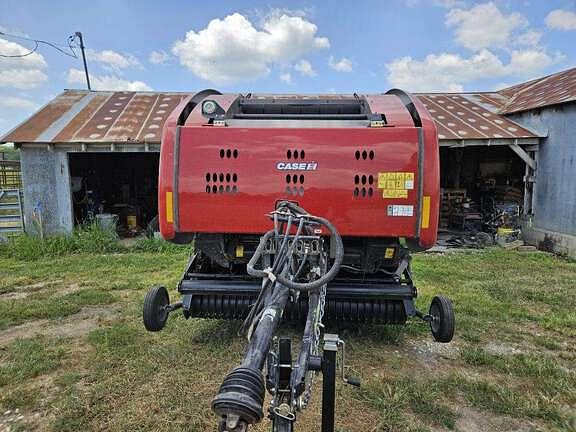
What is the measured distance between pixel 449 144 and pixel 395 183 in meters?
6.32

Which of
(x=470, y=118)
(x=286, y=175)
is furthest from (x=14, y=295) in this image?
(x=470, y=118)

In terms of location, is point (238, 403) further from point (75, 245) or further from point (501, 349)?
point (75, 245)

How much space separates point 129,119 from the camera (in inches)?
367

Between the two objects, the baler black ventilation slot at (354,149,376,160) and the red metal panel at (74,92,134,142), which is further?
the red metal panel at (74,92,134,142)

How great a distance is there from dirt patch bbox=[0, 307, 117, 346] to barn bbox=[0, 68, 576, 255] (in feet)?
14.7

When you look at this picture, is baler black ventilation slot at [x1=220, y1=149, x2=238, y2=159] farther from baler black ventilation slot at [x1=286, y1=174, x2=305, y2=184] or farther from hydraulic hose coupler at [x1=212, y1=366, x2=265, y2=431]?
hydraulic hose coupler at [x1=212, y1=366, x2=265, y2=431]

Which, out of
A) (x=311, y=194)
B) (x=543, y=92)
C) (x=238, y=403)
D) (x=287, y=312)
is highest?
(x=543, y=92)

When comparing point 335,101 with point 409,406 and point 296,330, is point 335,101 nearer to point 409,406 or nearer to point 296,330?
point 296,330

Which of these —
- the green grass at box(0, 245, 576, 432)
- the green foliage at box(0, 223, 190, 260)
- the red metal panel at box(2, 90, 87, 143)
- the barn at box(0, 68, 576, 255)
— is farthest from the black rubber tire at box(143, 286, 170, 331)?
the red metal panel at box(2, 90, 87, 143)

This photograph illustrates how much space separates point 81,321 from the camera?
4.43m

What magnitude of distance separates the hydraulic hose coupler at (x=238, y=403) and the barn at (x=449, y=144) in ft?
25.1

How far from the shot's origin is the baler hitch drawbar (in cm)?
128

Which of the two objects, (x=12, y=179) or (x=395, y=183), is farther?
(x=12, y=179)

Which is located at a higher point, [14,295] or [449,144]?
[449,144]
